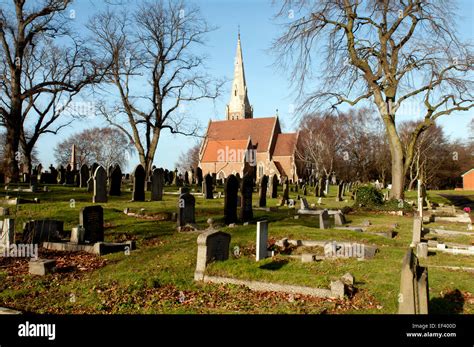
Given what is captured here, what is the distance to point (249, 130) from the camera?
2859 inches

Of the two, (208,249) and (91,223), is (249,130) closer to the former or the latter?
(91,223)

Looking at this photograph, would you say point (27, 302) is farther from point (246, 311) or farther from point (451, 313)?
point (451, 313)

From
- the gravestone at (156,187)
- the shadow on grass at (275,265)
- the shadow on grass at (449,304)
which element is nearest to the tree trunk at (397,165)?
the gravestone at (156,187)

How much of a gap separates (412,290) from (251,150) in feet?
205

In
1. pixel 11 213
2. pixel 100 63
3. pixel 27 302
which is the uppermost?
pixel 100 63

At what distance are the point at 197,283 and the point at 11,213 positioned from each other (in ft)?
31.3

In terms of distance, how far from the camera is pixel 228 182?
14883mm

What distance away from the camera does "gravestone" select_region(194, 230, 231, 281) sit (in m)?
8.31

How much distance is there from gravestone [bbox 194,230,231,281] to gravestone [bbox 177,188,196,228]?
15.6 ft

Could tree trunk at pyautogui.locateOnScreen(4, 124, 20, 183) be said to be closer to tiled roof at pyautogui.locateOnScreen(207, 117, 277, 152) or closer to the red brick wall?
tiled roof at pyautogui.locateOnScreen(207, 117, 277, 152)

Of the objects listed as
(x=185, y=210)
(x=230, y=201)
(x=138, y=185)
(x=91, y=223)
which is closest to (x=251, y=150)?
(x=138, y=185)

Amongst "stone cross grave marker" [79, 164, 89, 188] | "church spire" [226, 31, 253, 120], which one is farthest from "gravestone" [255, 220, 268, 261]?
"church spire" [226, 31, 253, 120]

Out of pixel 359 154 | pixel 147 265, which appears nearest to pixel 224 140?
pixel 359 154
